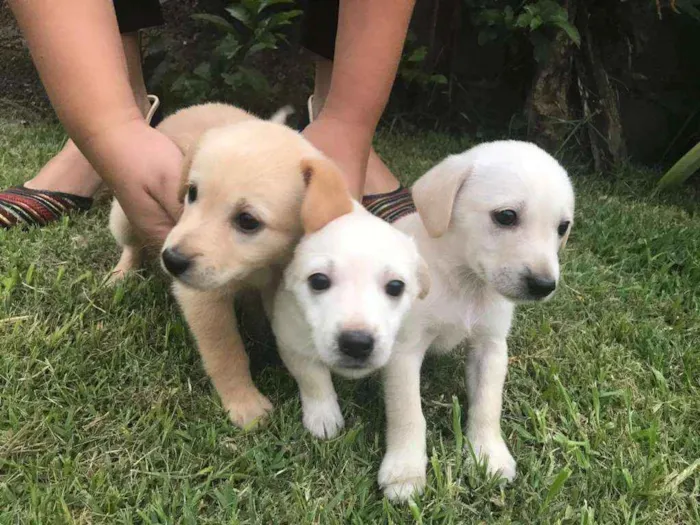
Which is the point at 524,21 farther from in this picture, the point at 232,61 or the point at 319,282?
the point at 319,282

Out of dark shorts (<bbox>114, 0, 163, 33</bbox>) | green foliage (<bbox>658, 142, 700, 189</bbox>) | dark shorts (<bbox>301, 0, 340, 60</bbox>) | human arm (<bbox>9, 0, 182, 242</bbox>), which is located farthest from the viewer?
green foliage (<bbox>658, 142, 700, 189</bbox>)

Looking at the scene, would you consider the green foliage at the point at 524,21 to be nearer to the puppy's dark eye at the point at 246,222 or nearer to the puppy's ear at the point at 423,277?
the puppy's ear at the point at 423,277

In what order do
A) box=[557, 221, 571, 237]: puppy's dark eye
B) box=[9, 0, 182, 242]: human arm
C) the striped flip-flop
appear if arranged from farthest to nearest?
the striped flip-flop
box=[9, 0, 182, 242]: human arm
box=[557, 221, 571, 237]: puppy's dark eye

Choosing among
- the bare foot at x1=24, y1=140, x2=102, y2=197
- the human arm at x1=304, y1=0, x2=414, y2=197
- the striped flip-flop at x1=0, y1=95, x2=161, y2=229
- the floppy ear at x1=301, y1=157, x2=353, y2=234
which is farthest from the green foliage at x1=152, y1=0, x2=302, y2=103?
the floppy ear at x1=301, y1=157, x2=353, y2=234

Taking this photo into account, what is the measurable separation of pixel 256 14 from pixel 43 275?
251 centimetres

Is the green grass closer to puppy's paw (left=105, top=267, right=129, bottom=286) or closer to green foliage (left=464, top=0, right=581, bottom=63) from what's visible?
puppy's paw (left=105, top=267, right=129, bottom=286)

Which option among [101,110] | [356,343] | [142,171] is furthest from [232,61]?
[356,343]

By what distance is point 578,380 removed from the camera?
1.88 meters

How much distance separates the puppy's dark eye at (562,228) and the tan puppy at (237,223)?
1.84 feet

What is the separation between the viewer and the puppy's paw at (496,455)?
1.49m

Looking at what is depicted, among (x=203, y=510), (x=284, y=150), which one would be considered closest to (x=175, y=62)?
(x=284, y=150)

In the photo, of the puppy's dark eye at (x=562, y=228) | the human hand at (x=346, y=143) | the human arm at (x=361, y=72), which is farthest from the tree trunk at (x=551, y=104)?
the puppy's dark eye at (x=562, y=228)

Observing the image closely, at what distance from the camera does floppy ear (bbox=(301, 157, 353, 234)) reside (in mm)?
1534

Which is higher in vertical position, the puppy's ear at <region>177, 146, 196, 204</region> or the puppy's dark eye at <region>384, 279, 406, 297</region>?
the puppy's ear at <region>177, 146, 196, 204</region>
